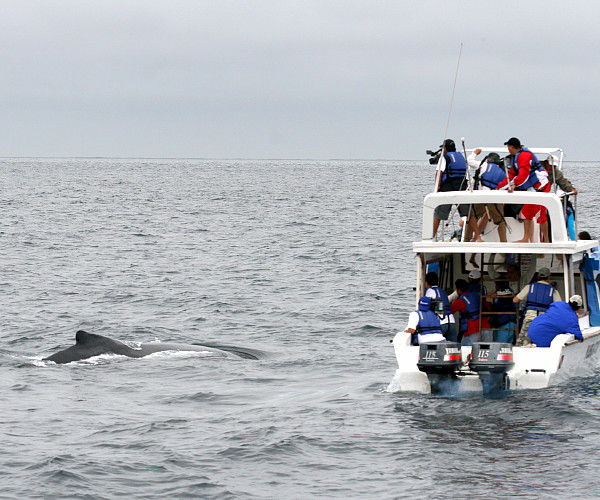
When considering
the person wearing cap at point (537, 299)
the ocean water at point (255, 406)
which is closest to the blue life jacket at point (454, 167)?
the person wearing cap at point (537, 299)

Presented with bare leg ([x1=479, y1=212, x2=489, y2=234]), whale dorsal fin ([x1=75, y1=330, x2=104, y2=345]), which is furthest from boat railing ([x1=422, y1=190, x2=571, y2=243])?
whale dorsal fin ([x1=75, y1=330, x2=104, y2=345])

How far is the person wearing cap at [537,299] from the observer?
782 inches

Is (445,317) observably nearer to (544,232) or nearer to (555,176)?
(544,232)

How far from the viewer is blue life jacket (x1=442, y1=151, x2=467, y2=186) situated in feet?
72.5

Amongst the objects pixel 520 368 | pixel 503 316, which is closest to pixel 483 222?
pixel 503 316

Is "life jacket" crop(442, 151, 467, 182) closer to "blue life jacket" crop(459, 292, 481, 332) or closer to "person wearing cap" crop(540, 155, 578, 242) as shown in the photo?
"person wearing cap" crop(540, 155, 578, 242)

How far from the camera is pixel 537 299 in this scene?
19.9 metres

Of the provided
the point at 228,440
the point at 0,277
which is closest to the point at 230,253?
the point at 0,277

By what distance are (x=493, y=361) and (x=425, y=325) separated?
4.92ft

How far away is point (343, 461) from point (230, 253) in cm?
3489

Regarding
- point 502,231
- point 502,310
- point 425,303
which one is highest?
point 502,231

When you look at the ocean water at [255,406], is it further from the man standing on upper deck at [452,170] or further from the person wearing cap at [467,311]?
the man standing on upper deck at [452,170]

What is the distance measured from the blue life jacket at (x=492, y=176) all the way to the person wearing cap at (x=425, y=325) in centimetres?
323

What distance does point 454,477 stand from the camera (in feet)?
49.0
